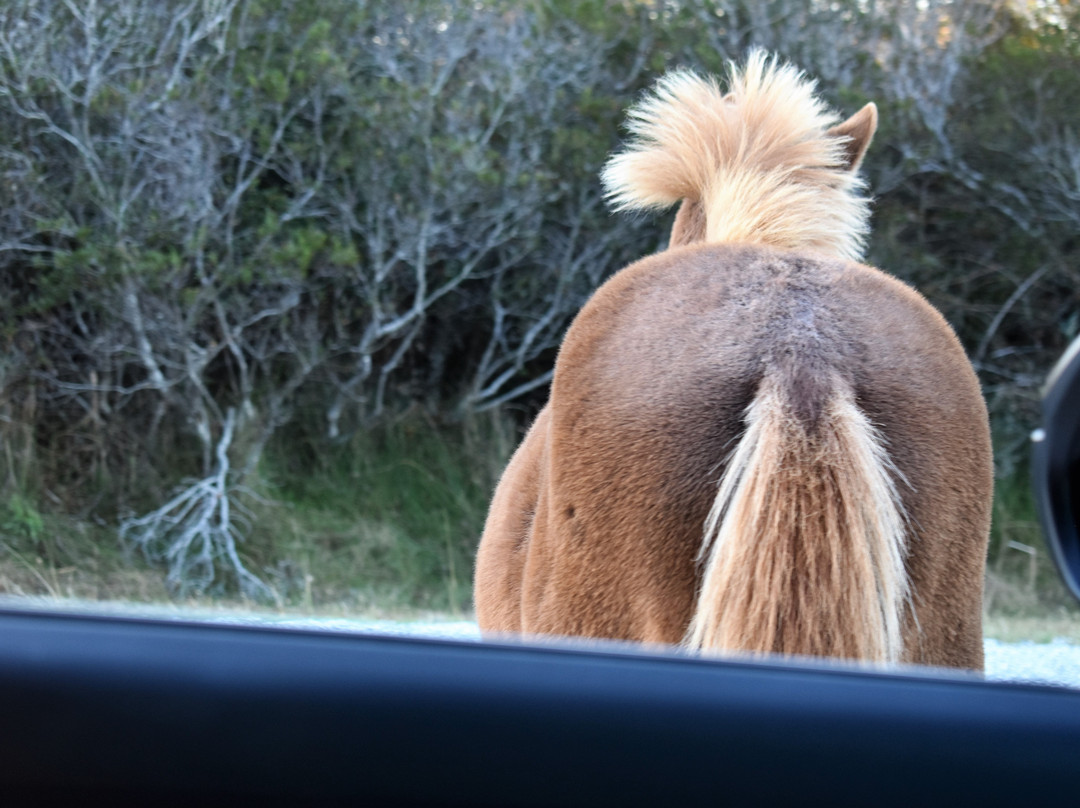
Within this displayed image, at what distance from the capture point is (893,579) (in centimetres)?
163

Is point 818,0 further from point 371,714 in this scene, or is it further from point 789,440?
point 371,714

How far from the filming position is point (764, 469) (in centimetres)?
160

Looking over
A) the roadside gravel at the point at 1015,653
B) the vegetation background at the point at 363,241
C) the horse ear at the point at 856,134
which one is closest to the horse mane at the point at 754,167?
the horse ear at the point at 856,134

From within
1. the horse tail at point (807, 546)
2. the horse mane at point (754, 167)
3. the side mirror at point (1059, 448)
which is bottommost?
the horse tail at point (807, 546)

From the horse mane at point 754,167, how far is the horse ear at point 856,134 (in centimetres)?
2

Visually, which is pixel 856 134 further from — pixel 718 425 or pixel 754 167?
pixel 718 425

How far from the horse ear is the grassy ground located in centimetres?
278

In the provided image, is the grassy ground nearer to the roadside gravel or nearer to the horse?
the roadside gravel

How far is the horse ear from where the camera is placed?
9.77 ft

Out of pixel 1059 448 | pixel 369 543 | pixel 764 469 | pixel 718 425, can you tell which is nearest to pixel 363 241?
pixel 369 543

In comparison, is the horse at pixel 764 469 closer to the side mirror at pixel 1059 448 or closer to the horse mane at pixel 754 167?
the side mirror at pixel 1059 448

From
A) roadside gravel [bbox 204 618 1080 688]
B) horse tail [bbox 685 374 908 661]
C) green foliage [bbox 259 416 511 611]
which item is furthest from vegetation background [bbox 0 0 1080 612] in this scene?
horse tail [bbox 685 374 908 661]

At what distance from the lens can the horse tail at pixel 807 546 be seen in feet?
5.17

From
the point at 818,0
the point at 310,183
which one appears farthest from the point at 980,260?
the point at 310,183
